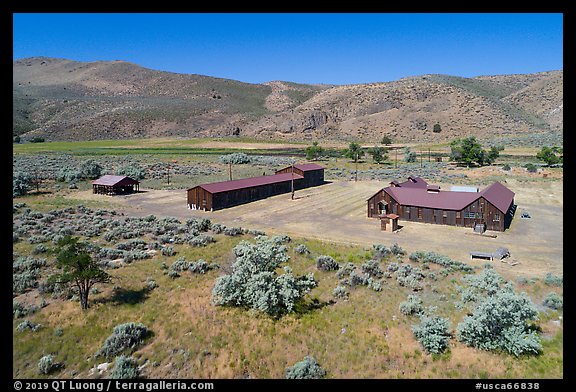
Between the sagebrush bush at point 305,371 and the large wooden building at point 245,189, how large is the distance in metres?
29.9

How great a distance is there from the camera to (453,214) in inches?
1447

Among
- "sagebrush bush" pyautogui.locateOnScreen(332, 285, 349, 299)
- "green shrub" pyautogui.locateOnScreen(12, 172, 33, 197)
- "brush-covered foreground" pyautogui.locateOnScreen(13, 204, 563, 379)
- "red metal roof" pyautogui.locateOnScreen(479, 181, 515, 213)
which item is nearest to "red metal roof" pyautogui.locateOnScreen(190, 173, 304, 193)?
"brush-covered foreground" pyautogui.locateOnScreen(13, 204, 563, 379)

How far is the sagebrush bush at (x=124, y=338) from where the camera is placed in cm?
1571

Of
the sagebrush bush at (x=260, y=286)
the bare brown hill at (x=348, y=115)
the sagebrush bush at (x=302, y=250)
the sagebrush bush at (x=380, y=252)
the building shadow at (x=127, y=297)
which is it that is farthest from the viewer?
the bare brown hill at (x=348, y=115)

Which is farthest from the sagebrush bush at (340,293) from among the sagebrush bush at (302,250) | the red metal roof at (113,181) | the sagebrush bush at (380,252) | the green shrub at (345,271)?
the red metal roof at (113,181)

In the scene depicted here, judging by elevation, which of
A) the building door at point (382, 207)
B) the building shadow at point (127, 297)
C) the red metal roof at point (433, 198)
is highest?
the red metal roof at point (433, 198)

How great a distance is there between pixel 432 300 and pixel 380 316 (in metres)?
3.70

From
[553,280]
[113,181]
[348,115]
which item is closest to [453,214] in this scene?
[553,280]

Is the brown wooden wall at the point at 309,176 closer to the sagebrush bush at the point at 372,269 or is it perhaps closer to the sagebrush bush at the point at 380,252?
the sagebrush bush at the point at 380,252

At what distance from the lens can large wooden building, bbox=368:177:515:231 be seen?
3509 centimetres

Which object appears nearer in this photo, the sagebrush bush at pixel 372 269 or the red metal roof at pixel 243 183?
the sagebrush bush at pixel 372 269

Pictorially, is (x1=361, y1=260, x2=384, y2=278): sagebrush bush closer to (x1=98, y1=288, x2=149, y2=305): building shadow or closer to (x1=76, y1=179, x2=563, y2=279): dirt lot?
(x1=76, y1=179, x2=563, y2=279): dirt lot

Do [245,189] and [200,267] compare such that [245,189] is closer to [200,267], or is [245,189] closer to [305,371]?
[200,267]
